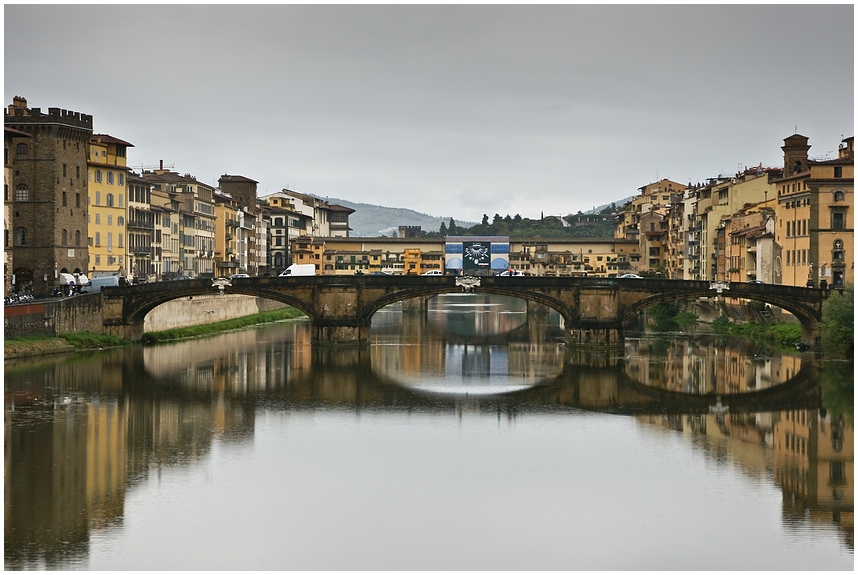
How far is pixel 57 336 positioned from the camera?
65.9 metres

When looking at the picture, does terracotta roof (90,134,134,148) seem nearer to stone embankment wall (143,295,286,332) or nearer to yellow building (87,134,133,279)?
yellow building (87,134,133,279)

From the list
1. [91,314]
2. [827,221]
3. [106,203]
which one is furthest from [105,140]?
[827,221]

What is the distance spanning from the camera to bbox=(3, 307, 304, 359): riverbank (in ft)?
201

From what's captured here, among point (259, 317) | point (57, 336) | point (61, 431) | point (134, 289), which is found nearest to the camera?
point (61, 431)

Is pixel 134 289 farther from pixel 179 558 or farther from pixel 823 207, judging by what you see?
pixel 179 558

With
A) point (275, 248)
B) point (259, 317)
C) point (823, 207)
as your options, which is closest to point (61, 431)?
point (823, 207)

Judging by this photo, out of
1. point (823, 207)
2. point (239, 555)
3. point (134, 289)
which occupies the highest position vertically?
point (823, 207)

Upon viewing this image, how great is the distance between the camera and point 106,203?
84.3 meters

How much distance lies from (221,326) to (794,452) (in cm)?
5216

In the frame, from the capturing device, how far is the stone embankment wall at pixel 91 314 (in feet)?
204

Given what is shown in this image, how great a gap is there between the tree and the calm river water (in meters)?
2.64

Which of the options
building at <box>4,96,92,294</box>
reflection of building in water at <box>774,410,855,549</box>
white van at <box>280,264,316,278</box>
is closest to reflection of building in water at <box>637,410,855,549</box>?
reflection of building in water at <box>774,410,855,549</box>

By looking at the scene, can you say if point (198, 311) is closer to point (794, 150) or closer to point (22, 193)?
point (22, 193)

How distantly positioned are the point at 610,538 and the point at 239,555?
8624 mm
